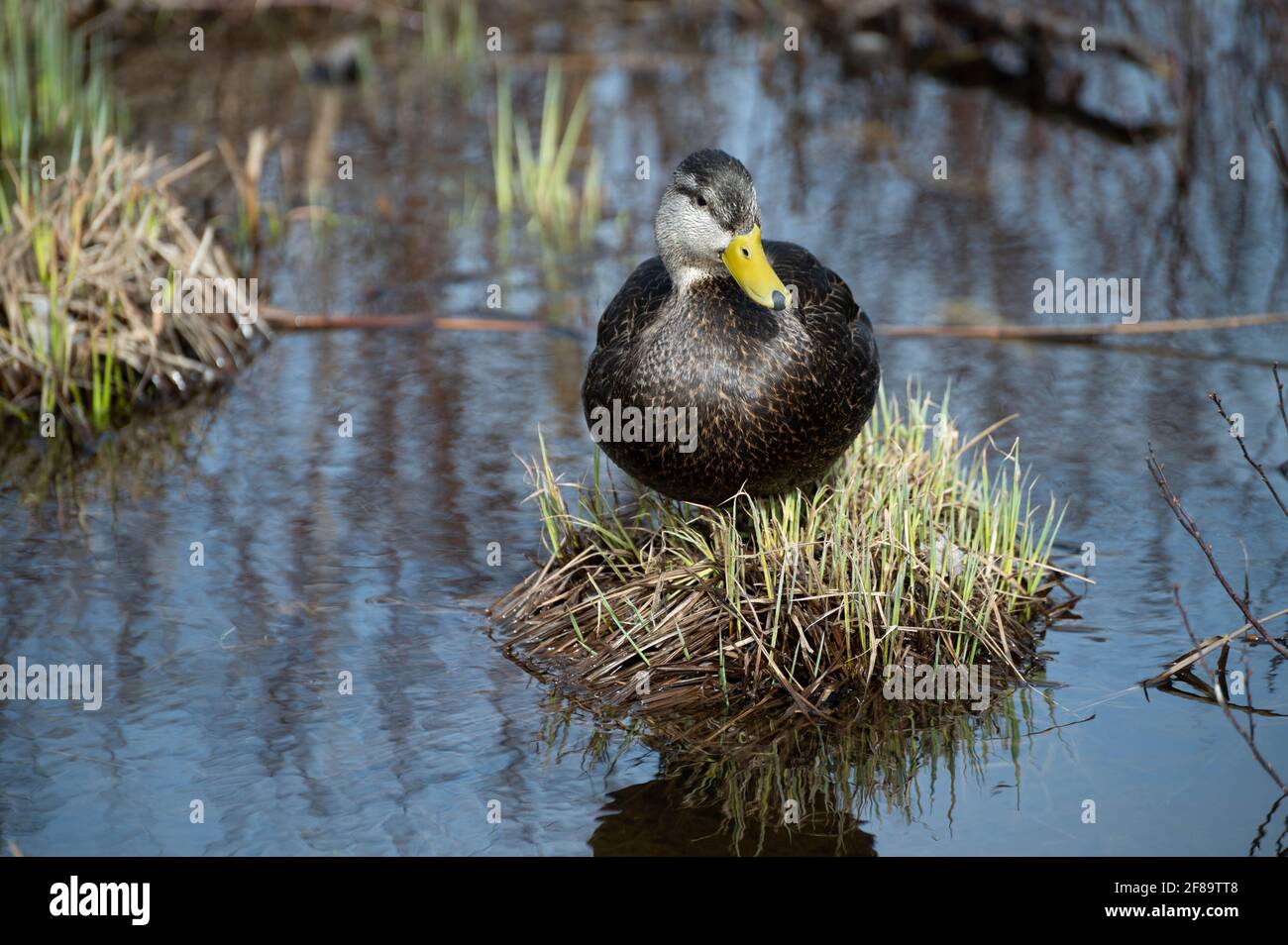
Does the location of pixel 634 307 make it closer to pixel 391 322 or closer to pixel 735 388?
pixel 735 388

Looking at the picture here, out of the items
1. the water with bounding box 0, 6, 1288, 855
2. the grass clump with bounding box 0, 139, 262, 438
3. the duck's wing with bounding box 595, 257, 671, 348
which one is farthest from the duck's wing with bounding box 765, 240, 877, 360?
the grass clump with bounding box 0, 139, 262, 438

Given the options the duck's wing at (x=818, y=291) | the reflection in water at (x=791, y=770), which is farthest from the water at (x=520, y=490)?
the duck's wing at (x=818, y=291)

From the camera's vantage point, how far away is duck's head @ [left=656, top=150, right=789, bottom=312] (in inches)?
167

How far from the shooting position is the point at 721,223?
14.0 ft

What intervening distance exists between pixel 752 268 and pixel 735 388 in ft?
1.08

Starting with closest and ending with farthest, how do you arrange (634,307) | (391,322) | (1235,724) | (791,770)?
1. (791,770)
2. (1235,724)
3. (634,307)
4. (391,322)

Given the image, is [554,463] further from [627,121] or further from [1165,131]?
[1165,131]

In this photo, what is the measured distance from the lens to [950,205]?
8.73 metres

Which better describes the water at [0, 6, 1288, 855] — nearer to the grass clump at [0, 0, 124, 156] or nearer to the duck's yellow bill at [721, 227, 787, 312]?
the grass clump at [0, 0, 124, 156]

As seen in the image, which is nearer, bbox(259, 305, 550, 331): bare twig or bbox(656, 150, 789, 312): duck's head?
bbox(656, 150, 789, 312): duck's head

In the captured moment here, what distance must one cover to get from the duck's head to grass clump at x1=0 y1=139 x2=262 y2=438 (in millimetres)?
3022

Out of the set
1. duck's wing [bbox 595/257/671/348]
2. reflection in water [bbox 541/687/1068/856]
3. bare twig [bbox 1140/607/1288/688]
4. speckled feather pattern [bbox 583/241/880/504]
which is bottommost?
reflection in water [bbox 541/687/1068/856]

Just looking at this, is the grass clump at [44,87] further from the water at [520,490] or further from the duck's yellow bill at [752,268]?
the duck's yellow bill at [752,268]

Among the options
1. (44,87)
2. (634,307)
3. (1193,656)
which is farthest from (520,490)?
(44,87)
